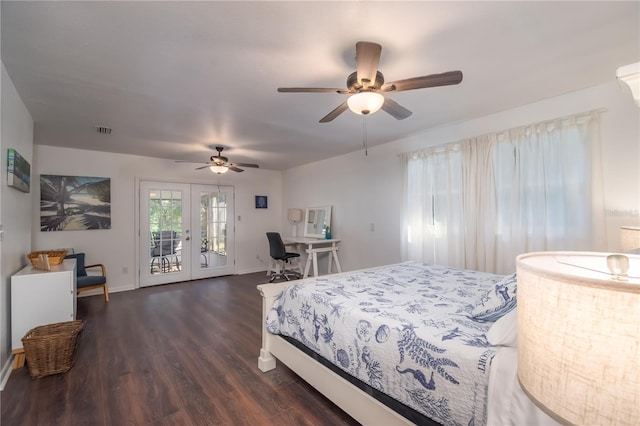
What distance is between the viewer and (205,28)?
1.74 meters

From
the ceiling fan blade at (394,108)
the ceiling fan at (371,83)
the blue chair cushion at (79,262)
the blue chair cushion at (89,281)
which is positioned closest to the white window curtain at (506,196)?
the ceiling fan blade at (394,108)

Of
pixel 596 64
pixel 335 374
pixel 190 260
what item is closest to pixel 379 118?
pixel 596 64

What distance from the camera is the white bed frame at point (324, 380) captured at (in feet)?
5.00

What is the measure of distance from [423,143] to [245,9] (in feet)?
9.67

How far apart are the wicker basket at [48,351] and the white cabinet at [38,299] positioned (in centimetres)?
12

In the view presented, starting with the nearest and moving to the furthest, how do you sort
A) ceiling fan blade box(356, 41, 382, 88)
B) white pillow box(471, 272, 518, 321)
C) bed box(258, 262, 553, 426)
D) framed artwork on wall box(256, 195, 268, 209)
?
1. bed box(258, 262, 553, 426)
2. white pillow box(471, 272, 518, 321)
3. ceiling fan blade box(356, 41, 382, 88)
4. framed artwork on wall box(256, 195, 268, 209)

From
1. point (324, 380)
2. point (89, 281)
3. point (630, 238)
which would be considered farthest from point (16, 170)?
point (630, 238)

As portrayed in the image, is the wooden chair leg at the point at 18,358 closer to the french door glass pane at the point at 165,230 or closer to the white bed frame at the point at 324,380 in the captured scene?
the white bed frame at the point at 324,380

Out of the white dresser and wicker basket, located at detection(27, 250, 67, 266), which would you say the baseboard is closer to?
the white dresser

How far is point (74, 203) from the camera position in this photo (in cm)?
450

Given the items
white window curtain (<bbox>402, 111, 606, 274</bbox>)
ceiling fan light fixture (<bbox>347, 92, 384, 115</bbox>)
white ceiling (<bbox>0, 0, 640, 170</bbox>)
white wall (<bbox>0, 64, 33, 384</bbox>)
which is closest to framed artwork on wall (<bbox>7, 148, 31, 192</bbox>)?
white wall (<bbox>0, 64, 33, 384</bbox>)

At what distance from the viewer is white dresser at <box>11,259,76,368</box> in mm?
2434

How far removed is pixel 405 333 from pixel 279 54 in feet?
6.31

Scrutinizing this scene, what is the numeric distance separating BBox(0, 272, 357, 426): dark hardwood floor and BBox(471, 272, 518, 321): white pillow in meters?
1.09
